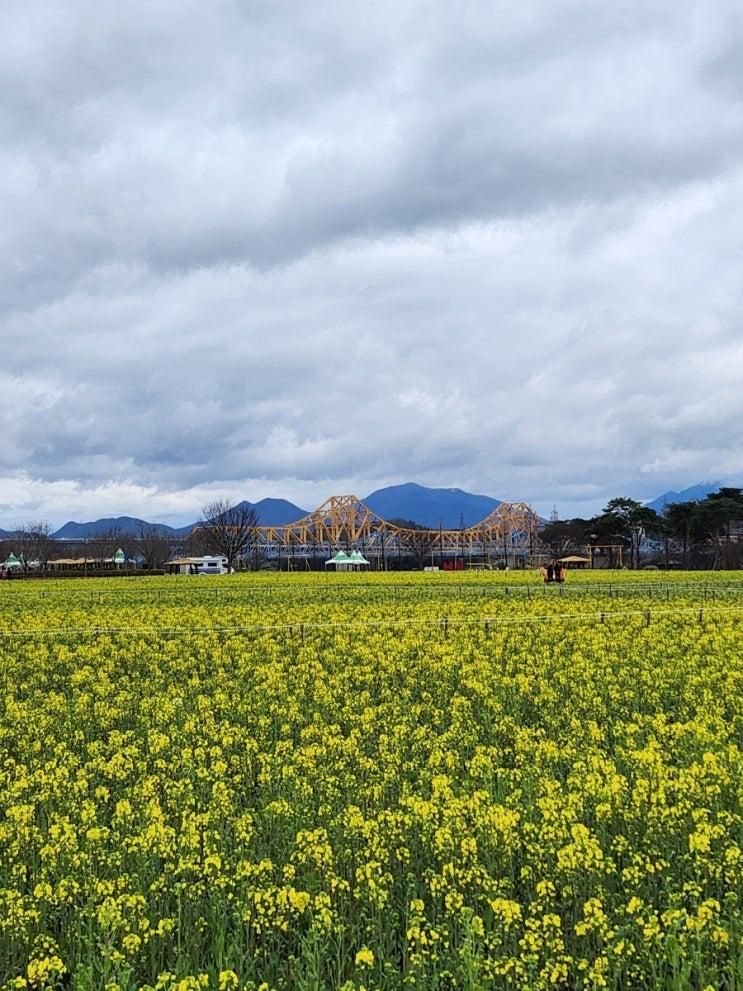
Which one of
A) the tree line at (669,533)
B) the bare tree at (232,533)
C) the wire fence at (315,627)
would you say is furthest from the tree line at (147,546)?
the wire fence at (315,627)

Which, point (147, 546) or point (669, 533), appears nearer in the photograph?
point (669, 533)

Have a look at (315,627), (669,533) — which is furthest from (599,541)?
(315,627)

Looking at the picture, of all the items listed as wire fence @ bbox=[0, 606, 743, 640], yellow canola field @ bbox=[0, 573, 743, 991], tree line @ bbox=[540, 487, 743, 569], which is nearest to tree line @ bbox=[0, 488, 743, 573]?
tree line @ bbox=[540, 487, 743, 569]

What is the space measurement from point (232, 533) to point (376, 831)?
129 meters

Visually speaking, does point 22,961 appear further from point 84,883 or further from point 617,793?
point 617,793

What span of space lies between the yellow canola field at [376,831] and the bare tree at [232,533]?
4287 inches

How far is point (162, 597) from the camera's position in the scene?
149ft

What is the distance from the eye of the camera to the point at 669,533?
11044 centimetres

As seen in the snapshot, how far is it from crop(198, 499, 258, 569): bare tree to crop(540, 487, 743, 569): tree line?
50477 mm

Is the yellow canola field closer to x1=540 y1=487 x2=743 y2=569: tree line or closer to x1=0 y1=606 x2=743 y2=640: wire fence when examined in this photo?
x1=0 y1=606 x2=743 y2=640: wire fence

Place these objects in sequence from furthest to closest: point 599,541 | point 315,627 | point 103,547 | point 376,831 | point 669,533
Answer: point 103,547, point 599,541, point 669,533, point 315,627, point 376,831

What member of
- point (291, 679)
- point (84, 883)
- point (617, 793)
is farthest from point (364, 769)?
point (291, 679)

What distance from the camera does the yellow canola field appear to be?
215 inches

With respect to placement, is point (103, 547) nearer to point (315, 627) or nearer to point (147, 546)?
point (147, 546)
